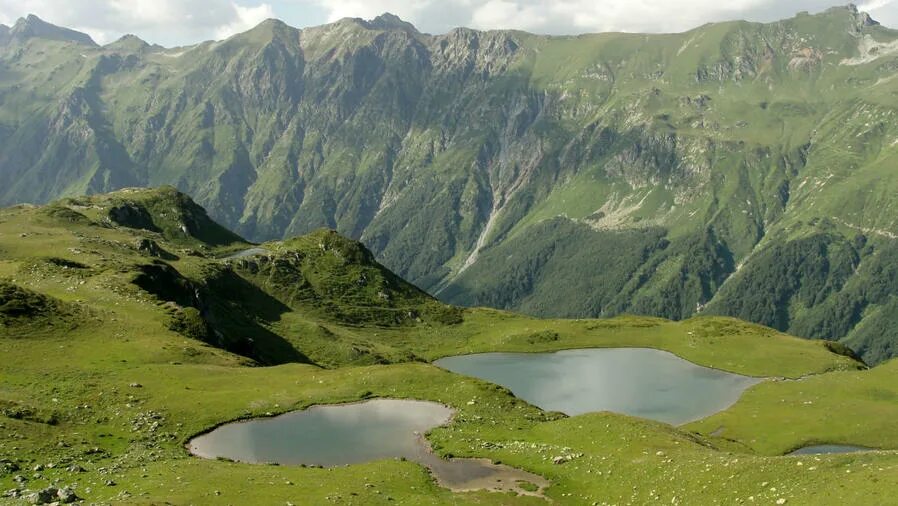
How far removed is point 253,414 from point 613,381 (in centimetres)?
8629

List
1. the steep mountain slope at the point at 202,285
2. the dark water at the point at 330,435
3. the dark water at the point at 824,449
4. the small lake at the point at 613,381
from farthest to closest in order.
Result: the small lake at the point at 613,381 → the dark water at the point at 824,449 → the steep mountain slope at the point at 202,285 → the dark water at the point at 330,435

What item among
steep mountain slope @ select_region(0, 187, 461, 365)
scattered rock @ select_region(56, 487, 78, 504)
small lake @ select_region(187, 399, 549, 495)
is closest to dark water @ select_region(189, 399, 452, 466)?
small lake @ select_region(187, 399, 549, 495)

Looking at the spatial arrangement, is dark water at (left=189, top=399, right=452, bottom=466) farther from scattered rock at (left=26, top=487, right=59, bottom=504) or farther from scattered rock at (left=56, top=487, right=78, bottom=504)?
scattered rock at (left=26, top=487, right=59, bottom=504)

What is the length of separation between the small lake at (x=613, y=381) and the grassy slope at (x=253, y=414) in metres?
11.6

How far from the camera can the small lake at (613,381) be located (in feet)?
384

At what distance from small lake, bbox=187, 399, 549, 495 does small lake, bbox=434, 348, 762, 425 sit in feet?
171

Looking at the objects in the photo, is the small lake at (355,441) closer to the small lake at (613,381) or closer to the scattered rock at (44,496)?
the scattered rock at (44,496)

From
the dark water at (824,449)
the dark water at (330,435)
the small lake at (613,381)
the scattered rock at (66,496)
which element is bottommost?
the small lake at (613,381)

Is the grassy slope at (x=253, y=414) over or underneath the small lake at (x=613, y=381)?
over

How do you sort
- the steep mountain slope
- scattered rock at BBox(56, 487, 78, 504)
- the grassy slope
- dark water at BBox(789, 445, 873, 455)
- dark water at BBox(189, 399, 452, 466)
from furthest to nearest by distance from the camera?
dark water at BBox(789, 445, 873, 455) < the steep mountain slope < dark water at BBox(189, 399, 452, 466) < the grassy slope < scattered rock at BBox(56, 487, 78, 504)

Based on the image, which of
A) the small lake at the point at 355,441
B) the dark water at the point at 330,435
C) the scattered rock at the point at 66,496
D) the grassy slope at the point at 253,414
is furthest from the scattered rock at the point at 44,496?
the dark water at the point at 330,435

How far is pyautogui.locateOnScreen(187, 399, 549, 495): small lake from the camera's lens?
50688 mm

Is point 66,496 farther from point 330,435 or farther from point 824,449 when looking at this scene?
point 824,449

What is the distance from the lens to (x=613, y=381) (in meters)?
133
